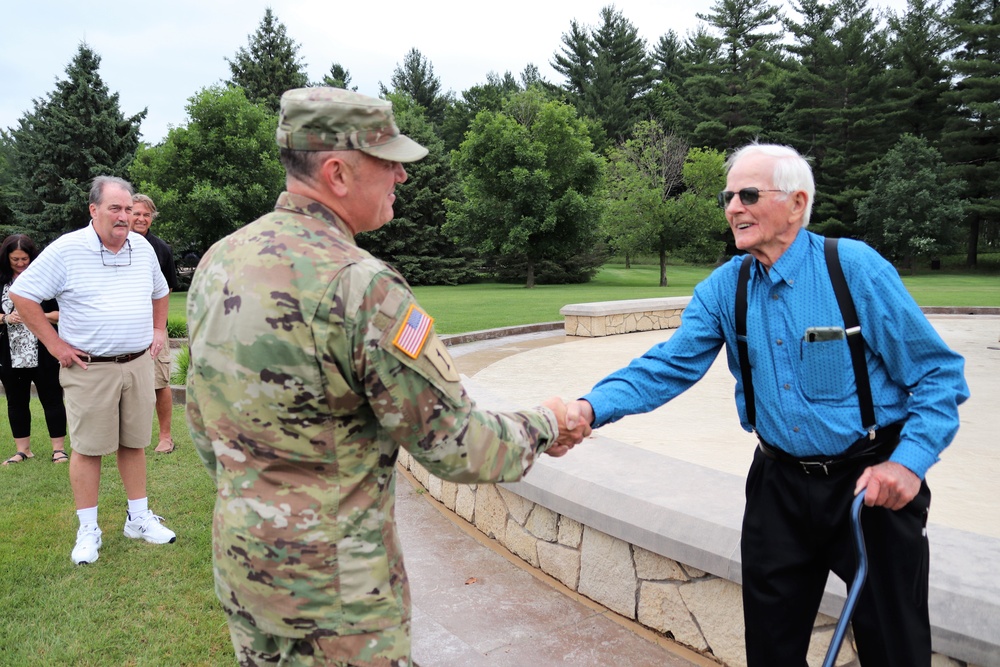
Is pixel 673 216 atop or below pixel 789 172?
atop

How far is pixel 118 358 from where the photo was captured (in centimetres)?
404

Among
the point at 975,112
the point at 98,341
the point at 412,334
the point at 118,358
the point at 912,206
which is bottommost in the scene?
the point at 118,358

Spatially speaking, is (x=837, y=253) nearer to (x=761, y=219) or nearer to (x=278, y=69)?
(x=761, y=219)

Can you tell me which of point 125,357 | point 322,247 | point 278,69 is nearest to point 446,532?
point 125,357

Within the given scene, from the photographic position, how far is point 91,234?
3.98 m

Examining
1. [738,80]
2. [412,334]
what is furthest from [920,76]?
[412,334]

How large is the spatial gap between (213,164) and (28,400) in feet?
106

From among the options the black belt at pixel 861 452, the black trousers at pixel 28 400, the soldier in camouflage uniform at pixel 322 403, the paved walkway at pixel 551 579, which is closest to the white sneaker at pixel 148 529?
the paved walkway at pixel 551 579

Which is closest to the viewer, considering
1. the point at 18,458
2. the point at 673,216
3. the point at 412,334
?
the point at 412,334

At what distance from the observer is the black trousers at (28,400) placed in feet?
18.9

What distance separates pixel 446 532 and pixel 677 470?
1.48m

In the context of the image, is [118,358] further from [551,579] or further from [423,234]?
[423,234]

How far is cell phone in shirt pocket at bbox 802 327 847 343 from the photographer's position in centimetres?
201

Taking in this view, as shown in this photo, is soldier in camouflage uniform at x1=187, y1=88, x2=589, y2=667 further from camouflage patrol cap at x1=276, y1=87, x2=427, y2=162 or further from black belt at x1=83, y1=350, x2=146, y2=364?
black belt at x1=83, y1=350, x2=146, y2=364
